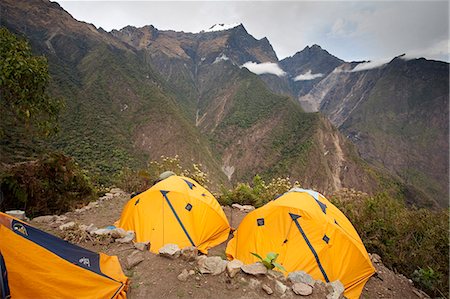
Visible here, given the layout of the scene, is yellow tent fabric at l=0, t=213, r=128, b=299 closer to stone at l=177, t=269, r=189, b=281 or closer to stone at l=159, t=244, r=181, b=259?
stone at l=177, t=269, r=189, b=281

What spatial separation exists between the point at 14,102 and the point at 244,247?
19.7ft

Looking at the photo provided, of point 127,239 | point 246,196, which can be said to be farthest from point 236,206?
point 127,239

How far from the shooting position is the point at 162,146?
65812mm

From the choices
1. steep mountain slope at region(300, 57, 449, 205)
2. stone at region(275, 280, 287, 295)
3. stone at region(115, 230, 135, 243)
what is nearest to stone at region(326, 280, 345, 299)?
stone at region(275, 280, 287, 295)

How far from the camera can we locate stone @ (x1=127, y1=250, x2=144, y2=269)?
4.50 m

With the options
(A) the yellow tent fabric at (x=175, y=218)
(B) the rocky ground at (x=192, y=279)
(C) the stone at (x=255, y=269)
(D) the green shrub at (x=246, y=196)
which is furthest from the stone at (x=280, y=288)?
(D) the green shrub at (x=246, y=196)

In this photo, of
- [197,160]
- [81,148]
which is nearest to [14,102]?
[81,148]

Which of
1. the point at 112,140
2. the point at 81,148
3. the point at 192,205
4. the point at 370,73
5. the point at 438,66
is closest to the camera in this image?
the point at 192,205

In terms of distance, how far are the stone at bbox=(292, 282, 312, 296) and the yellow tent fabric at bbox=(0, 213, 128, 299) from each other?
2.58 meters

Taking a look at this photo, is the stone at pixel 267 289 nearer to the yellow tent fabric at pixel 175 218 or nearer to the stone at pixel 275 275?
the stone at pixel 275 275

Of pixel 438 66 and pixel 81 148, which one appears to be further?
pixel 438 66

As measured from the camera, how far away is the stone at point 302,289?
389 cm

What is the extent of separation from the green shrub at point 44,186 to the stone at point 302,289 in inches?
298

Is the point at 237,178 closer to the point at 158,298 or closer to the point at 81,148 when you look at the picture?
the point at 81,148
